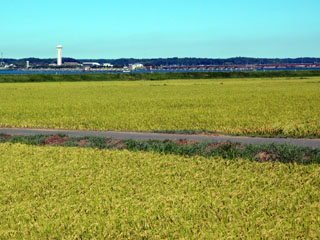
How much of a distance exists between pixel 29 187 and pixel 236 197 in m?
4.31

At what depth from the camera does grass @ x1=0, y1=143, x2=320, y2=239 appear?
852cm

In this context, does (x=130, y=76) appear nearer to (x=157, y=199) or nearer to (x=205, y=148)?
(x=205, y=148)

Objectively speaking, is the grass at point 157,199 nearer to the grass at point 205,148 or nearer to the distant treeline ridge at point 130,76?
the grass at point 205,148

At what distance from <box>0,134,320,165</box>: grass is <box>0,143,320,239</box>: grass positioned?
1022mm

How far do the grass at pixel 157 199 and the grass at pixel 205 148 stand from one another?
1022 mm

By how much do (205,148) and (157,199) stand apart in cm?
652

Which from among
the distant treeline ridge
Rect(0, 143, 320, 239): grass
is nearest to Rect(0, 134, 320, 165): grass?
Rect(0, 143, 320, 239): grass

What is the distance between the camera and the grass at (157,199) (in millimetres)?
8523

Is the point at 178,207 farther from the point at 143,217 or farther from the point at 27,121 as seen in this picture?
the point at 27,121

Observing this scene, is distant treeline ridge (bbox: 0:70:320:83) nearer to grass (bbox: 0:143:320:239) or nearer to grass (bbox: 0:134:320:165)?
grass (bbox: 0:134:320:165)

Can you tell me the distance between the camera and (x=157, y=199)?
1024 centimetres

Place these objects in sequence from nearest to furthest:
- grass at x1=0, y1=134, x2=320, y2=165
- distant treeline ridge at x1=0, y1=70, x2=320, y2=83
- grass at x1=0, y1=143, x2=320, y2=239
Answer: grass at x1=0, y1=143, x2=320, y2=239 → grass at x1=0, y1=134, x2=320, y2=165 → distant treeline ridge at x1=0, y1=70, x2=320, y2=83

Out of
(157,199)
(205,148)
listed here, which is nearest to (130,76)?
(205,148)

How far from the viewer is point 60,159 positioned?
50.4 ft
